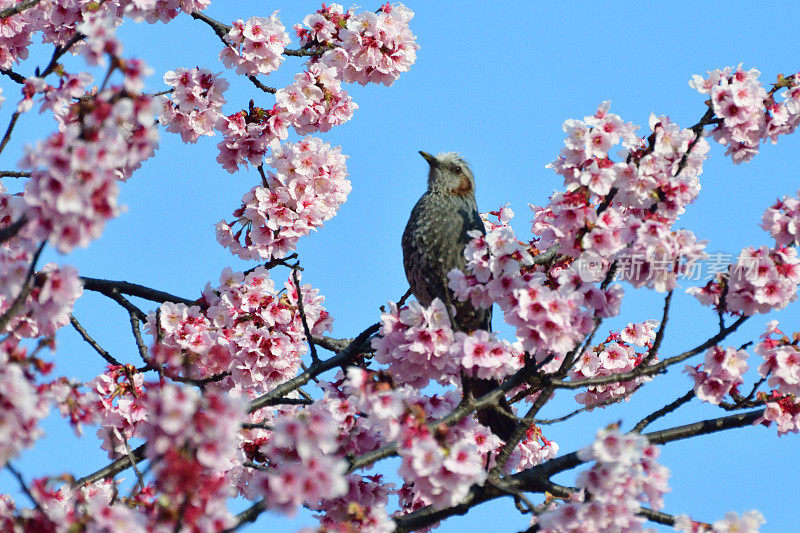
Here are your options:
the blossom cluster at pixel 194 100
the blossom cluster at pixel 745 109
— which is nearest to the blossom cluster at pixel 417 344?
the blossom cluster at pixel 745 109

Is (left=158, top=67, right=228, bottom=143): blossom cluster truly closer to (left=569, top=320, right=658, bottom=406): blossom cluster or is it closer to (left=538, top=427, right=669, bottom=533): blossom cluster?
(left=569, top=320, right=658, bottom=406): blossom cluster

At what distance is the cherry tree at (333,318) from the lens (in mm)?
2439

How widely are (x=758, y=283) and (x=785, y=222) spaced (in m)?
0.44

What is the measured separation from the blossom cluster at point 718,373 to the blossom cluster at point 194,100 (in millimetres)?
3172

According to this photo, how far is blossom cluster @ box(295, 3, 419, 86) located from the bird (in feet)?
3.02

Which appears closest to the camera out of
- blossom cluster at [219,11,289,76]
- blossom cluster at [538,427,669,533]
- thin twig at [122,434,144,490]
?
blossom cluster at [538,427,669,533]

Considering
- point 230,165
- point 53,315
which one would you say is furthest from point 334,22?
point 53,315

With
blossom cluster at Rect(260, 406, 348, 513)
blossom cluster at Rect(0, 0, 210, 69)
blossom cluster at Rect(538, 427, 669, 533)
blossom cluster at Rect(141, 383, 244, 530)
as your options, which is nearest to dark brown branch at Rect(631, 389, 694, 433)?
blossom cluster at Rect(538, 427, 669, 533)

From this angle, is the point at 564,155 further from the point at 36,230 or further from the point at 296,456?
the point at 36,230

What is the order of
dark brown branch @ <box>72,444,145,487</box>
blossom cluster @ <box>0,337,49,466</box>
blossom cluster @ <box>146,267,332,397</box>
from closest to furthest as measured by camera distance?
blossom cluster @ <box>0,337,49,466</box> → dark brown branch @ <box>72,444,145,487</box> → blossom cluster @ <box>146,267,332,397</box>

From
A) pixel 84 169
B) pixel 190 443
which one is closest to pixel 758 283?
pixel 190 443

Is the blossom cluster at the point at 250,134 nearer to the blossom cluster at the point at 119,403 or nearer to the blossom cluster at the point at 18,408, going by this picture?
the blossom cluster at the point at 119,403

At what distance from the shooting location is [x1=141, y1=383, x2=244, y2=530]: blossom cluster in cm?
231

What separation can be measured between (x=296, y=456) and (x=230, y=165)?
2757 mm
